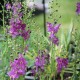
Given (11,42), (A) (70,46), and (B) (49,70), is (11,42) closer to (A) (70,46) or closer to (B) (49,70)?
(B) (49,70)

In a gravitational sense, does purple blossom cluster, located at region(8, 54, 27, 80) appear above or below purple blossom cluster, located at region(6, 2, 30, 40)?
below

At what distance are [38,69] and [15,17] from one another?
426 millimetres

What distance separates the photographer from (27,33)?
2.60 m

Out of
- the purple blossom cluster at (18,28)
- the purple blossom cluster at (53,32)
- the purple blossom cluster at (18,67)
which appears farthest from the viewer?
the purple blossom cluster at (53,32)

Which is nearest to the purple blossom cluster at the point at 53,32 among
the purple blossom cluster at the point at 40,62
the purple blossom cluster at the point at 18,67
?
the purple blossom cluster at the point at 40,62

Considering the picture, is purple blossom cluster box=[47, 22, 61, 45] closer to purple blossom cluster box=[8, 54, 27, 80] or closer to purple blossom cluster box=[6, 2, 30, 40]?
purple blossom cluster box=[6, 2, 30, 40]

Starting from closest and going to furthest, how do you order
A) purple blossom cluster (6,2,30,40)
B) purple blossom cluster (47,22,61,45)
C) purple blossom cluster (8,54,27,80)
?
purple blossom cluster (8,54,27,80) < purple blossom cluster (6,2,30,40) < purple blossom cluster (47,22,61,45)

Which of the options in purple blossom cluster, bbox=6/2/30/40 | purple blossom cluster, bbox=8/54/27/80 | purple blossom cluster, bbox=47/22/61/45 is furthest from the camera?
purple blossom cluster, bbox=47/22/61/45

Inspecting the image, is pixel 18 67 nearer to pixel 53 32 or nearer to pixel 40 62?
pixel 40 62

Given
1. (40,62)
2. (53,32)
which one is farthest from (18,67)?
(53,32)

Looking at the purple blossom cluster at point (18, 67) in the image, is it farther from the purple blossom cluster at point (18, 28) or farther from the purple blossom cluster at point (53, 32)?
the purple blossom cluster at point (53, 32)

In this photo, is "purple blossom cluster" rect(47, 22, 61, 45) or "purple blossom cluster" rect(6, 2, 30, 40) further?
"purple blossom cluster" rect(47, 22, 61, 45)

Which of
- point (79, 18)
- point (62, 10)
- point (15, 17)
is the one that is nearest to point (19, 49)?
point (15, 17)

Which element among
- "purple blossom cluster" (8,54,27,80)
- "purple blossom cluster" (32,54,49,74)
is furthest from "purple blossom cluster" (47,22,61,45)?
"purple blossom cluster" (8,54,27,80)
